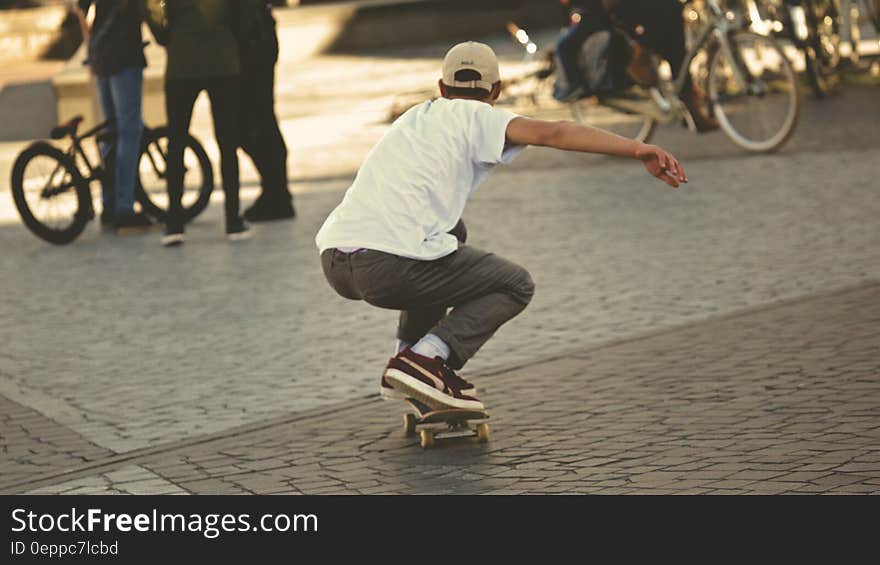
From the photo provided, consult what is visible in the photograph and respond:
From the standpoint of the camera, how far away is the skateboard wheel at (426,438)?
20.5 feet

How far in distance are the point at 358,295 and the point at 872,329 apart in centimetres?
241

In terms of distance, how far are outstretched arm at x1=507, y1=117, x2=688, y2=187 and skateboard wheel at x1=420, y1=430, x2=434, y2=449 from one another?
1039 mm

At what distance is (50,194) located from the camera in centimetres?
1120

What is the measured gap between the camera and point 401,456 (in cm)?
617

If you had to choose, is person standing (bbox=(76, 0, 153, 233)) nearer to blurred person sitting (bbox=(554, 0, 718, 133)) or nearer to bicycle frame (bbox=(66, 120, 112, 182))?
bicycle frame (bbox=(66, 120, 112, 182))

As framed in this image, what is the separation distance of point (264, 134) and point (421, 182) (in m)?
5.71

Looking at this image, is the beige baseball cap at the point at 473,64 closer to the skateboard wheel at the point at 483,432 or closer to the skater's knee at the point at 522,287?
the skater's knee at the point at 522,287

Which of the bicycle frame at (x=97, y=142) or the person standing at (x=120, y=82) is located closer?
the person standing at (x=120, y=82)

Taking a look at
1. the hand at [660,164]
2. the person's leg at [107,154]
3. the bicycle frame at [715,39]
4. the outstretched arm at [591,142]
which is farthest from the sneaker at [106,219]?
the hand at [660,164]

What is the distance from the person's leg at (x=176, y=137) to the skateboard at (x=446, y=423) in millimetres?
4817

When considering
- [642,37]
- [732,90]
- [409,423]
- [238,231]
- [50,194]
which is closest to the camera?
[409,423]

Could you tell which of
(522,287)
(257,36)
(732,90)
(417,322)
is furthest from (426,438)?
(732,90)

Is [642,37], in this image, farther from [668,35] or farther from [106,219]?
[106,219]

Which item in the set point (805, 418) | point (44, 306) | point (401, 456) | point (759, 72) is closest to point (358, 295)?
point (401, 456)
